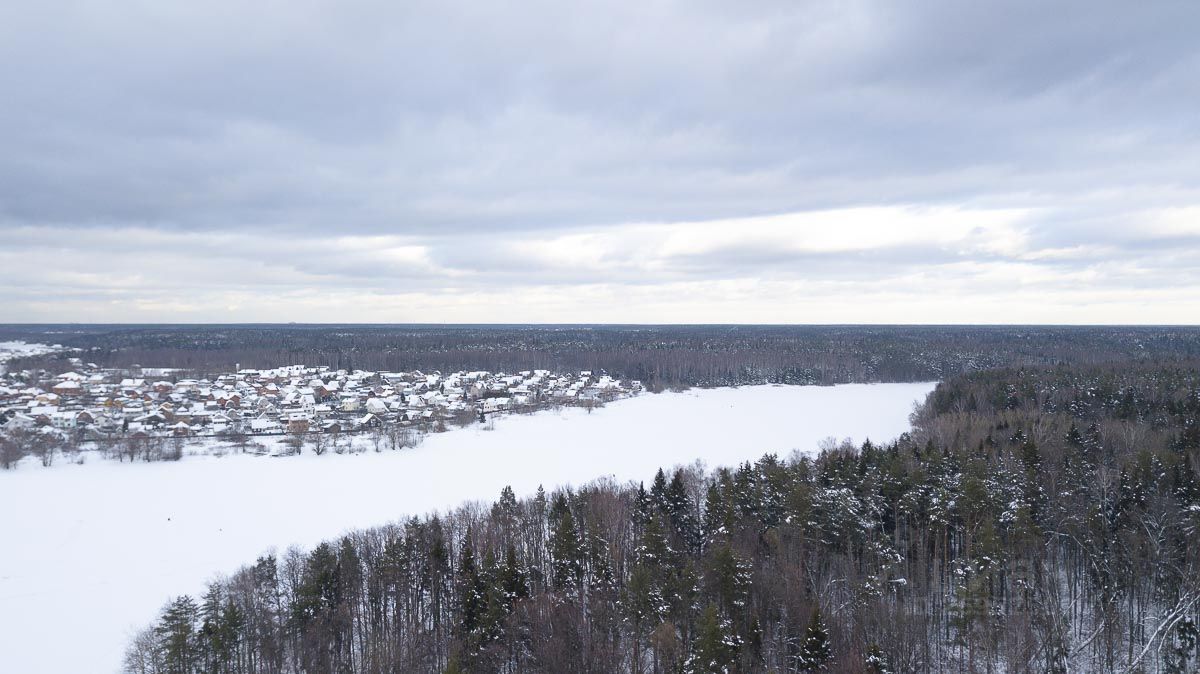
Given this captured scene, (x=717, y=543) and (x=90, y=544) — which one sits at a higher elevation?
(x=717, y=543)

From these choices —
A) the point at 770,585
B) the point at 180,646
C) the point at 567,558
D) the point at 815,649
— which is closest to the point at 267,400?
the point at 180,646

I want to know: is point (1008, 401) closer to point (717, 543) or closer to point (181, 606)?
point (717, 543)

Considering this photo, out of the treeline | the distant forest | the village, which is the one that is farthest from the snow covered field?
the distant forest

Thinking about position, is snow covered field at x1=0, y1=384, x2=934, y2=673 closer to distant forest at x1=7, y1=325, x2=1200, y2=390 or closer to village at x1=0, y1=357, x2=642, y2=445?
village at x1=0, y1=357, x2=642, y2=445

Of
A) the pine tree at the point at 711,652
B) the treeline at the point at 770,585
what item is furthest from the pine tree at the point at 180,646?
the pine tree at the point at 711,652

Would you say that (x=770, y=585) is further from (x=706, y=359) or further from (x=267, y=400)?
(x=706, y=359)

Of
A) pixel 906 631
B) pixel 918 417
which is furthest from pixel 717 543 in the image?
pixel 918 417

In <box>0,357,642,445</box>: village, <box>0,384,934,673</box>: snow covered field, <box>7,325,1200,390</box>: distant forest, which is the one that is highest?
<box>7,325,1200,390</box>: distant forest
